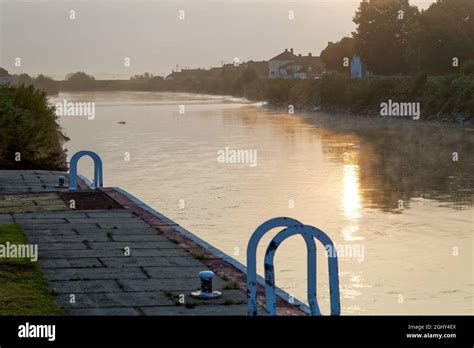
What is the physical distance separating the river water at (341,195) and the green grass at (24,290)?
151 inches

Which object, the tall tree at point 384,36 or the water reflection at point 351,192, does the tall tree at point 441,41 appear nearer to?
the tall tree at point 384,36

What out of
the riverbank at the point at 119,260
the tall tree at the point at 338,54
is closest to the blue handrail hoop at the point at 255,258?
the riverbank at the point at 119,260

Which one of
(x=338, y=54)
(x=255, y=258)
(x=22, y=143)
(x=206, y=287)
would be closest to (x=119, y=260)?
(x=206, y=287)

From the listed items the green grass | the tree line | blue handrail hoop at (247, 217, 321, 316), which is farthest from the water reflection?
the tree line

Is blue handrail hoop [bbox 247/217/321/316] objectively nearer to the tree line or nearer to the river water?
the river water

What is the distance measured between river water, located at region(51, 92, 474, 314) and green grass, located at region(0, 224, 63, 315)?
12.6 feet

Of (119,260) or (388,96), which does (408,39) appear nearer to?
(388,96)

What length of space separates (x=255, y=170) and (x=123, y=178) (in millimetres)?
5403

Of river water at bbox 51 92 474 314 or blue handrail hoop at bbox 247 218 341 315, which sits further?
river water at bbox 51 92 474 314

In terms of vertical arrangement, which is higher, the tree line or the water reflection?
the tree line

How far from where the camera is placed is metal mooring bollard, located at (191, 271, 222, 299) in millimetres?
10445

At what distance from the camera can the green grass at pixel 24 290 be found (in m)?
9.82
